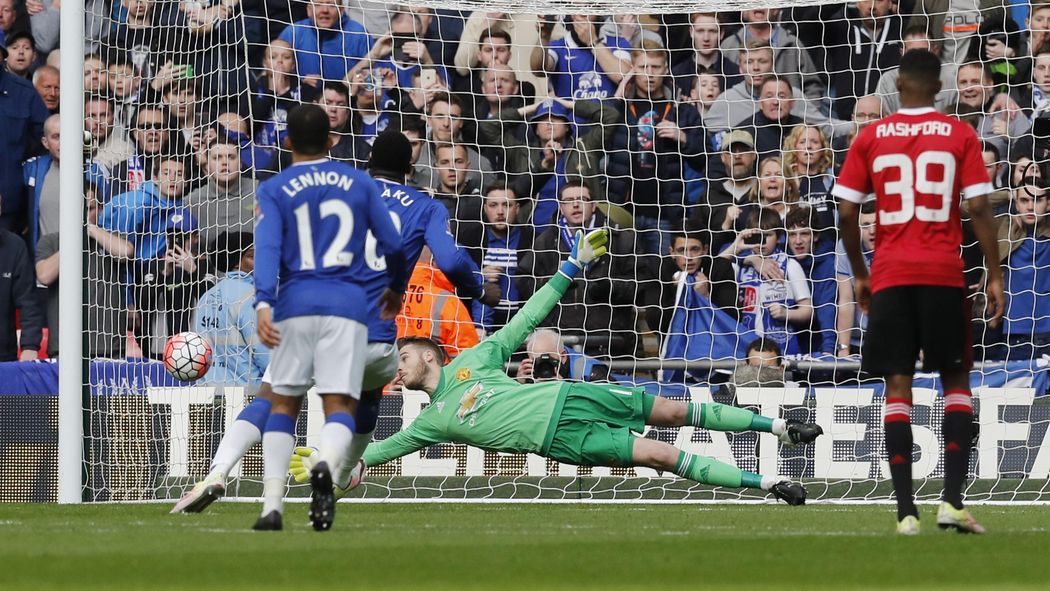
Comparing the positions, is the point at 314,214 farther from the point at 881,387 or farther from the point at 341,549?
the point at 881,387

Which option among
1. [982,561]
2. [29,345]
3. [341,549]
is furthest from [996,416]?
[29,345]

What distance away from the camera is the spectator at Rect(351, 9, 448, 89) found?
13.5 meters

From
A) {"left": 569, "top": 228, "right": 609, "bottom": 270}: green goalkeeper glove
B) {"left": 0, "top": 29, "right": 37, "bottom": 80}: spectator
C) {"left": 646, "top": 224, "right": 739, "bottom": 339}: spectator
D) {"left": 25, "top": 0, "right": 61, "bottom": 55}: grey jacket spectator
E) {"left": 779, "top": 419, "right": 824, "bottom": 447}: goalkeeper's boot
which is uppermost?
{"left": 25, "top": 0, "right": 61, "bottom": 55}: grey jacket spectator

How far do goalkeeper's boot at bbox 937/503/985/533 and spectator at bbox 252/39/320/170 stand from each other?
7.51 meters

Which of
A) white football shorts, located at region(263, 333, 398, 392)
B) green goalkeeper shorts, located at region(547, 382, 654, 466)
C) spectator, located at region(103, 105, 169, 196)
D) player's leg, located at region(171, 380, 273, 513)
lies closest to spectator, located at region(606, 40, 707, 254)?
spectator, located at region(103, 105, 169, 196)

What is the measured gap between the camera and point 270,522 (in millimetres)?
6359

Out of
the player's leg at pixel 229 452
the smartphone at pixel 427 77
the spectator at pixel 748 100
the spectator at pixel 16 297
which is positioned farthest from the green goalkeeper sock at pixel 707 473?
the spectator at pixel 16 297

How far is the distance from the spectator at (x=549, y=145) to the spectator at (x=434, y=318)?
1.63m

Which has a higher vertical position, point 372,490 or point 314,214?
point 314,214

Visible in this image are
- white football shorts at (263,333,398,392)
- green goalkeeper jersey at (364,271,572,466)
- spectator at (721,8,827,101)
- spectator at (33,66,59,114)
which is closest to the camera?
white football shorts at (263,333,398,392)

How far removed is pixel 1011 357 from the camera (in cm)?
1230

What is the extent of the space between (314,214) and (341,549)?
1.50 metres

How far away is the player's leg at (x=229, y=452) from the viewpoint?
787 centimetres

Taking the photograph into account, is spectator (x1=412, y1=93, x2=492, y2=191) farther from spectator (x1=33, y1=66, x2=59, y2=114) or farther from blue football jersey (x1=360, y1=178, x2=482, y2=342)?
blue football jersey (x1=360, y1=178, x2=482, y2=342)
